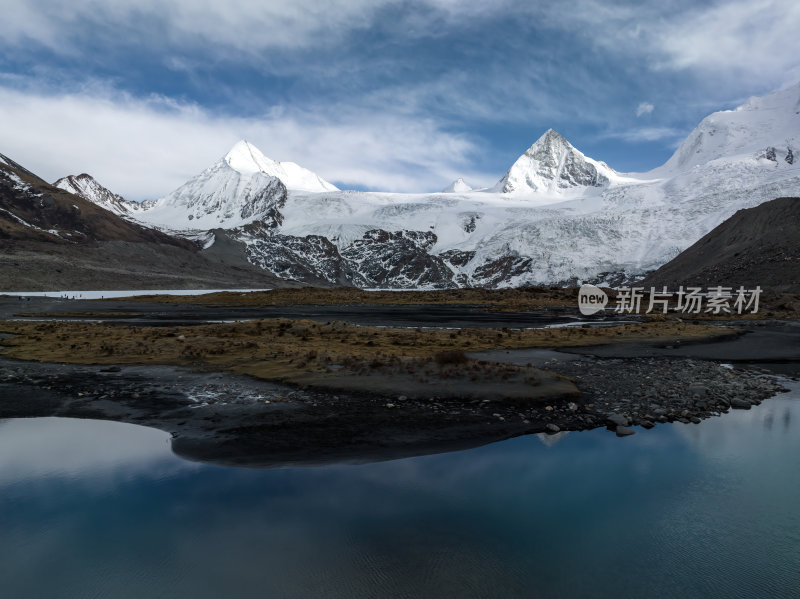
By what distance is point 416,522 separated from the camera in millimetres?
9711

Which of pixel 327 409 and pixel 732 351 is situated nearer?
pixel 327 409

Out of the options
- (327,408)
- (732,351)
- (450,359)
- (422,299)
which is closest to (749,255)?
(422,299)

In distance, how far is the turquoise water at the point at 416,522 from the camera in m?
7.89

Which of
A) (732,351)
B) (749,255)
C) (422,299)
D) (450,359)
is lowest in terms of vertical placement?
(422,299)

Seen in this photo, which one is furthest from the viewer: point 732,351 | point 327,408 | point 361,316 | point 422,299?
point 422,299

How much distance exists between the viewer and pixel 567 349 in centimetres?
3319

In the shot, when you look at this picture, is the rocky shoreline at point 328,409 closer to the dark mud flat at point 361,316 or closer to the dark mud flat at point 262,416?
the dark mud flat at point 262,416

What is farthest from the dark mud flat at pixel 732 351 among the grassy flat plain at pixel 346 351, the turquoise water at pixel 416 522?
the turquoise water at pixel 416 522

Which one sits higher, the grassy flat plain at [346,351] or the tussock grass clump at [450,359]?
the tussock grass clump at [450,359]

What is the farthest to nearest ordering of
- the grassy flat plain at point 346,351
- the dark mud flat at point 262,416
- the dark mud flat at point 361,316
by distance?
the dark mud flat at point 361,316
the grassy flat plain at point 346,351
the dark mud flat at point 262,416

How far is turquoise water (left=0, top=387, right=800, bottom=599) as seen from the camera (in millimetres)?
7895

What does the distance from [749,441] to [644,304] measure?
9600 centimetres

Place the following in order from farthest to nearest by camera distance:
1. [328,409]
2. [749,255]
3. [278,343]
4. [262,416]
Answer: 1. [749,255]
2. [278,343]
3. [328,409]
4. [262,416]

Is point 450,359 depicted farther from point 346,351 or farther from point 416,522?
point 416,522
